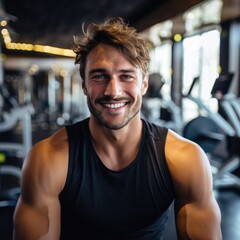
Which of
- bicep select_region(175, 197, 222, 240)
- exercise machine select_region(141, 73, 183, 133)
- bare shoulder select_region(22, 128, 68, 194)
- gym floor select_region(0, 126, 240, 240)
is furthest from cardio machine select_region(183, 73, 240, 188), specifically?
bare shoulder select_region(22, 128, 68, 194)

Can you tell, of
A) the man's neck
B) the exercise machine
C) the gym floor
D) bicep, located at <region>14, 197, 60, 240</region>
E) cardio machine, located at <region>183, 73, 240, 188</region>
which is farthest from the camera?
the exercise machine

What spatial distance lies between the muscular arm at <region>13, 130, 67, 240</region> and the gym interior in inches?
47.2

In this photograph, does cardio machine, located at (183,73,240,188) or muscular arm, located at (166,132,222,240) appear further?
cardio machine, located at (183,73,240,188)

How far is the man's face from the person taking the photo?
0.94 m

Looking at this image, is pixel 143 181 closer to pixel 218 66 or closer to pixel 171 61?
pixel 218 66

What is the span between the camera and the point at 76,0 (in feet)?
14.0

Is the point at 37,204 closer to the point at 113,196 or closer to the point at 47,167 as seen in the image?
the point at 47,167

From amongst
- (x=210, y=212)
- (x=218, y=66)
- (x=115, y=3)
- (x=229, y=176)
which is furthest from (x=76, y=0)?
(x=210, y=212)

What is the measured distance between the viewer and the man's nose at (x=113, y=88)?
93cm

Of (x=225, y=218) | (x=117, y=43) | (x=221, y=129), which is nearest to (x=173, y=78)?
(x=221, y=129)

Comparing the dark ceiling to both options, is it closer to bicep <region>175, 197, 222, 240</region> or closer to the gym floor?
the gym floor

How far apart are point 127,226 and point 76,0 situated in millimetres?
3961

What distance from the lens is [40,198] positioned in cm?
89

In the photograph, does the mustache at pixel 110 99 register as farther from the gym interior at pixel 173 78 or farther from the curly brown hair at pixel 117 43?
the gym interior at pixel 173 78
